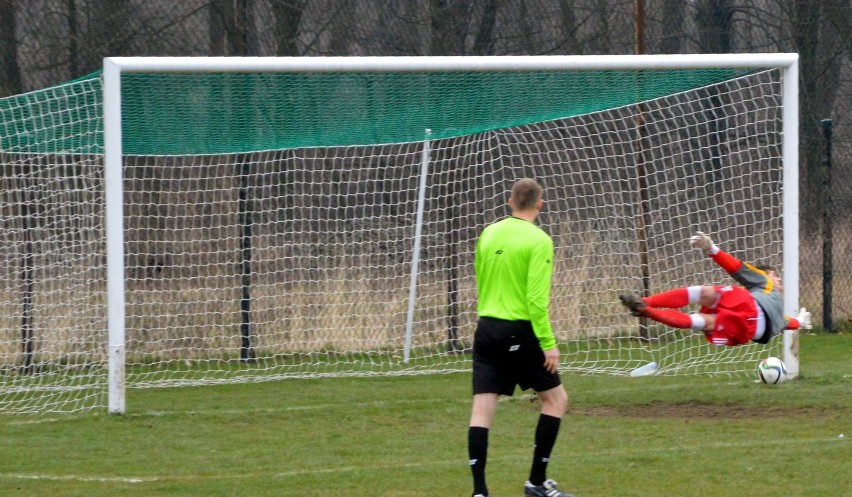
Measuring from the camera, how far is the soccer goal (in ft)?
33.1

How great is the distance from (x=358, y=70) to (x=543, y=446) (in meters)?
4.45

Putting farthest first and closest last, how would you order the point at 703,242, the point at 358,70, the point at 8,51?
the point at 8,51
the point at 358,70
the point at 703,242

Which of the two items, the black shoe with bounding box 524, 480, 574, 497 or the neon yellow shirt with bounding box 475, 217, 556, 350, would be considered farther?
the black shoe with bounding box 524, 480, 574, 497

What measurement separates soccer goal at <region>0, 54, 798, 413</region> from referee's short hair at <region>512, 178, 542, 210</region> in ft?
12.5

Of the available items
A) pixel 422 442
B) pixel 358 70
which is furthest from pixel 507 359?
pixel 358 70

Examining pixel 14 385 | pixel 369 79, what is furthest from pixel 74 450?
pixel 369 79

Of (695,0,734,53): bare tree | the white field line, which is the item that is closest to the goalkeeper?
the white field line

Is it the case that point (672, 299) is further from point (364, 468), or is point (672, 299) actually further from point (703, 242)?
point (364, 468)

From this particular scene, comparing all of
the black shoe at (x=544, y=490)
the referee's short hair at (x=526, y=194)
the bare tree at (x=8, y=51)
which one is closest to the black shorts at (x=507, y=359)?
the black shoe at (x=544, y=490)

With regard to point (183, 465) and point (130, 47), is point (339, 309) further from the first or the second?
point (183, 465)

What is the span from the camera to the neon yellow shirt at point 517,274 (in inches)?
239

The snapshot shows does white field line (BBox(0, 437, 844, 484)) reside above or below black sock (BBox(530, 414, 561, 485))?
below

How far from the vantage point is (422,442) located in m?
8.11

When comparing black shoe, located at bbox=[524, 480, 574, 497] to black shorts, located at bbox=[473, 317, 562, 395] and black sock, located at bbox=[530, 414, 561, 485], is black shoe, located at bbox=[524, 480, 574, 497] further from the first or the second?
black shorts, located at bbox=[473, 317, 562, 395]
